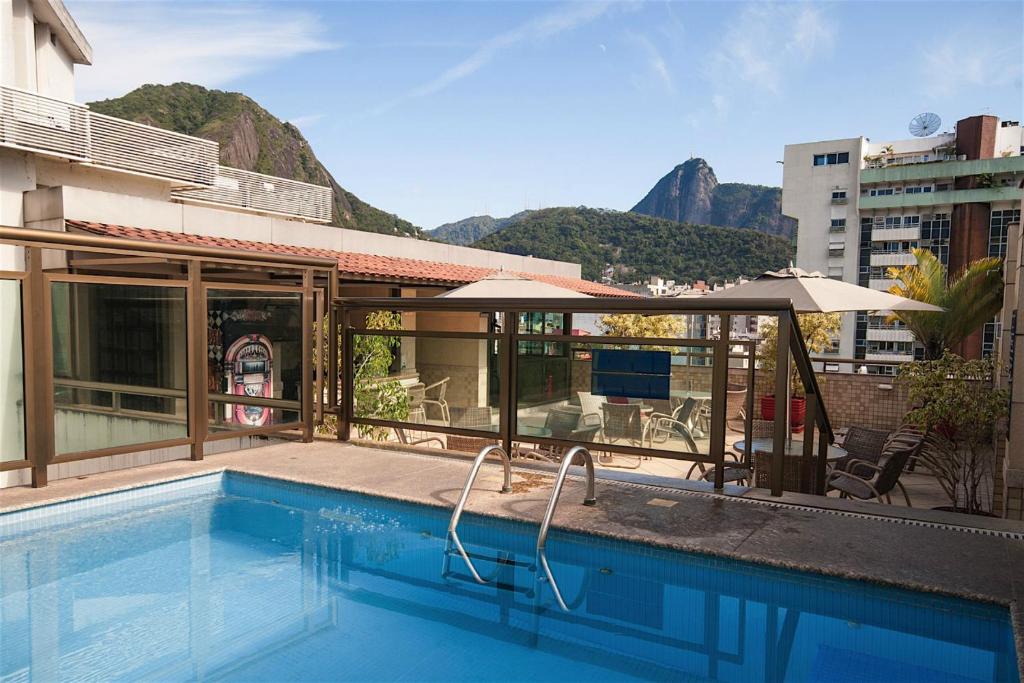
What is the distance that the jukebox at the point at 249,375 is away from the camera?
24.9ft

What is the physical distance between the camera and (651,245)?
79375mm

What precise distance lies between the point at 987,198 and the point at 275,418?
60.6 meters

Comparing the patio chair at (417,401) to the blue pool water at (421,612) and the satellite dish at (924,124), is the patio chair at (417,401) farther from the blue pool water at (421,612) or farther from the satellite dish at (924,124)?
the satellite dish at (924,124)

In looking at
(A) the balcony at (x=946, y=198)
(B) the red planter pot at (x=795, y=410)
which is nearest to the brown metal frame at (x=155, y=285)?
(B) the red planter pot at (x=795, y=410)

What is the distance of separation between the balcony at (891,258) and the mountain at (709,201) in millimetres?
48786

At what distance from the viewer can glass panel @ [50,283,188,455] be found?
19.7ft

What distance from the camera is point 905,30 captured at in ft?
194

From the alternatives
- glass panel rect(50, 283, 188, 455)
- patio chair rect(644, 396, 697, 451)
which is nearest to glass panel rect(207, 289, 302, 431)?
glass panel rect(50, 283, 188, 455)

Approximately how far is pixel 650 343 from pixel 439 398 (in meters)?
2.30

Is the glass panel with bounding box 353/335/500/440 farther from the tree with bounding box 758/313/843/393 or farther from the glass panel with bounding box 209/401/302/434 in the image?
the tree with bounding box 758/313/843/393

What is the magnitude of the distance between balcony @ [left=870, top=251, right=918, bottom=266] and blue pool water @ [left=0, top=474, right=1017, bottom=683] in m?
63.1

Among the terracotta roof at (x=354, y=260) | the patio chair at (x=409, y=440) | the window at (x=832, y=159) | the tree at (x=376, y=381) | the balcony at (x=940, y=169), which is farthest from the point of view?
the window at (x=832, y=159)

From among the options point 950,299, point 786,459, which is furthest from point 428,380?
point 950,299

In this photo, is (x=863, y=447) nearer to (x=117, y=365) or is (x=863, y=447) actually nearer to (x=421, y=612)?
(x=421, y=612)
